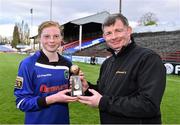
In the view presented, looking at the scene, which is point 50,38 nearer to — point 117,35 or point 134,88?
point 117,35

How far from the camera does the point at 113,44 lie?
10.3 feet

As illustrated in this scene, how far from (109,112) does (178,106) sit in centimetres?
939

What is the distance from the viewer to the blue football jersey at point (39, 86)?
137 inches

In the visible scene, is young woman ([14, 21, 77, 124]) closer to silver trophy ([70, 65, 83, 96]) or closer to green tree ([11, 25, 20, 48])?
silver trophy ([70, 65, 83, 96])

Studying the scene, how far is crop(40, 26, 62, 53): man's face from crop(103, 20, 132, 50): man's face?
61 cm

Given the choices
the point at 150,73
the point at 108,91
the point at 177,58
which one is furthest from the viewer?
the point at 177,58

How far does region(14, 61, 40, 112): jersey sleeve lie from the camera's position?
3.44 metres

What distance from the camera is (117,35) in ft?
10.1

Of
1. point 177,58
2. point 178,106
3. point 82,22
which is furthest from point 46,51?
point 82,22

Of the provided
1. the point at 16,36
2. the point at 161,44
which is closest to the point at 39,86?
the point at 161,44

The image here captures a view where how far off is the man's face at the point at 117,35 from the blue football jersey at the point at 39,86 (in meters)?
0.74

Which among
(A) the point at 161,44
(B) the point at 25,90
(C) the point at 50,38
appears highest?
(C) the point at 50,38

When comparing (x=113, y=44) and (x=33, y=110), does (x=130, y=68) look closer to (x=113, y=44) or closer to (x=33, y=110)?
(x=113, y=44)

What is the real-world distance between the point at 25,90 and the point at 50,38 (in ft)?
1.78
